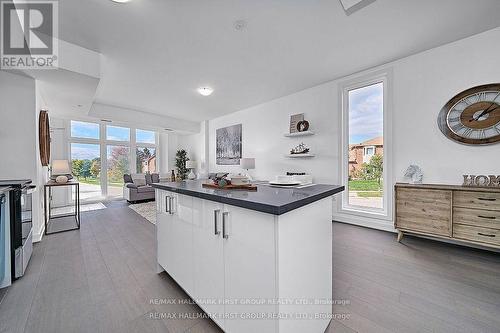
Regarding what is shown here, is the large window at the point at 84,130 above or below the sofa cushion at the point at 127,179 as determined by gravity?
above

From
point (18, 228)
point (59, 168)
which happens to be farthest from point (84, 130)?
point (18, 228)

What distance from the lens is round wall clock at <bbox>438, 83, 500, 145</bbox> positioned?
7.92 feet

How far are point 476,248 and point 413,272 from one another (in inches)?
53.7

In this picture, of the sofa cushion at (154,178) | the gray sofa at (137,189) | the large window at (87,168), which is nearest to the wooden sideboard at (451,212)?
the gray sofa at (137,189)

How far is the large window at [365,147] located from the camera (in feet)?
11.1

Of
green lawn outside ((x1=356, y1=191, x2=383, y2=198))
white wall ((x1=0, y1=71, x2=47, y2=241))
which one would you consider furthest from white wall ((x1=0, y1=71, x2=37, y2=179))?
green lawn outside ((x1=356, y1=191, x2=383, y2=198))

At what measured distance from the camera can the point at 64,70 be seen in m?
2.62

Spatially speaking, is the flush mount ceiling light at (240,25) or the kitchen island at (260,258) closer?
the kitchen island at (260,258)

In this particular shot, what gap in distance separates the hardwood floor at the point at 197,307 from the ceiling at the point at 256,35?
108 inches

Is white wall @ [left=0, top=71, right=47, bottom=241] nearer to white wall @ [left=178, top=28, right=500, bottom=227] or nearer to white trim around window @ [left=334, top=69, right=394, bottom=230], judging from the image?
white wall @ [left=178, top=28, right=500, bottom=227]

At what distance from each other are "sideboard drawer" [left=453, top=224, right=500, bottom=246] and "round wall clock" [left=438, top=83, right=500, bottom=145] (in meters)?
1.09

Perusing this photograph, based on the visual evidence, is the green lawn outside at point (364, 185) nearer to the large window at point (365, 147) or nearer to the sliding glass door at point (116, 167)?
the large window at point (365, 147)

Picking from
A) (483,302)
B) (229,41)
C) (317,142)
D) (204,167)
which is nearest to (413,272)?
(483,302)

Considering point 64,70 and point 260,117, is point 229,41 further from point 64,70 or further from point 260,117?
point 260,117
